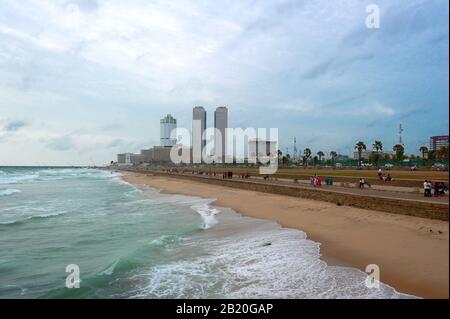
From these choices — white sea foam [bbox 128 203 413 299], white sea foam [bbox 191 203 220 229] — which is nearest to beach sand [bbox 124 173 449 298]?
white sea foam [bbox 128 203 413 299]

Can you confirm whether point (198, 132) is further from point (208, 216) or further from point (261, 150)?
point (208, 216)

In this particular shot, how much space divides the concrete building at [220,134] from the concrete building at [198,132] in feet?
24.5

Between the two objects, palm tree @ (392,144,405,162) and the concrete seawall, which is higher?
palm tree @ (392,144,405,162)

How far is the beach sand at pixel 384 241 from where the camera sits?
23.4 ft

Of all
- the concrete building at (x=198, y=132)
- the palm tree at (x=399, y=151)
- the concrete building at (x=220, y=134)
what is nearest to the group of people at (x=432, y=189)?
the palm tree at (x=399, y=151)

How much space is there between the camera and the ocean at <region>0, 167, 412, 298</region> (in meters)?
7.98

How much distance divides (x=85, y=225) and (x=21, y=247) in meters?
4.69

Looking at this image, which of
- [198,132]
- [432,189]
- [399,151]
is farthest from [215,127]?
[432,189]

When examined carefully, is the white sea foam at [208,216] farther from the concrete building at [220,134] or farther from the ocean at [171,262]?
the concrete building at [220,134]

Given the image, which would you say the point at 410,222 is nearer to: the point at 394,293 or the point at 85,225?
the point at 394,293

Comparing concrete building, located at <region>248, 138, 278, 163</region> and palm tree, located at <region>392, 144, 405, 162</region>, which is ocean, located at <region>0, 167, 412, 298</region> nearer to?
palm tree, located at <region>392, 144, 405, 162</region>

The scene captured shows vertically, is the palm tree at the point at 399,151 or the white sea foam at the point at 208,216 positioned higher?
the palm tree at the point at 399,151

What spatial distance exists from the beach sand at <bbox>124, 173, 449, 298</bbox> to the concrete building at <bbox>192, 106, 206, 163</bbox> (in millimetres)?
119705

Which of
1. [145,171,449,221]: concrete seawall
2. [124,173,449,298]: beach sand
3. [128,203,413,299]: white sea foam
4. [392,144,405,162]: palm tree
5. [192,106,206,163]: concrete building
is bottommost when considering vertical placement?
[128,203,413,299]: white sea foam
